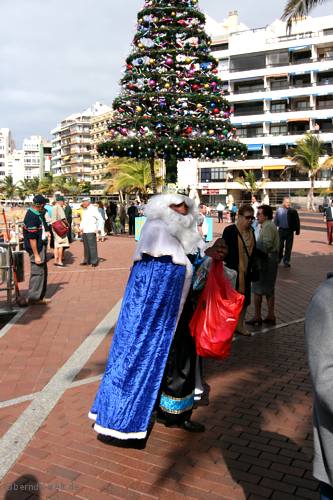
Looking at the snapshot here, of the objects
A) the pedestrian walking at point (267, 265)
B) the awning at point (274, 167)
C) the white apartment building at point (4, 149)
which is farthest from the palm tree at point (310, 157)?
the white apartment building at point (4, 149)

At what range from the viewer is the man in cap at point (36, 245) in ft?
25.6

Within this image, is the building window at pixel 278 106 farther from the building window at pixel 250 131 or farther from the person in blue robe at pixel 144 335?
the person in blue robe at pixel 144 335

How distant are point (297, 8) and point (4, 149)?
174 m

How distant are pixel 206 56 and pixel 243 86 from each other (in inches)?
1962

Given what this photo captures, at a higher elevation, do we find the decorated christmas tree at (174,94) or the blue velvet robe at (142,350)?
the decorated christmas tree at (174,94)

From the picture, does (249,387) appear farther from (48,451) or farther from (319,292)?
(319,292)

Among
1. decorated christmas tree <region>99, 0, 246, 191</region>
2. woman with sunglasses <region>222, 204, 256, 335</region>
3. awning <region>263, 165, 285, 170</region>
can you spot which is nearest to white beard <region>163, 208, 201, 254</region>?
woman with sunglasses <region>222, 204, 256, 335</region>

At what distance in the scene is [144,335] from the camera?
3.37 metres

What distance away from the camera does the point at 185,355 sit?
142 inches

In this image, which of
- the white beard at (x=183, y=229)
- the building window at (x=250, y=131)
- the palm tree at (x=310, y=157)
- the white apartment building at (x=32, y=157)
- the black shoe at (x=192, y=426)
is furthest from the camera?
the white apartment building at (x=32, y=157)

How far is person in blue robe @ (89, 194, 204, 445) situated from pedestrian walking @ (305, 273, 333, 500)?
170cm

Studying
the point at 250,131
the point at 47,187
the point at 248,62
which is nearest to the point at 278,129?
the point at 250,131

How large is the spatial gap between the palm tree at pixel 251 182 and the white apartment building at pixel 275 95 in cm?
70

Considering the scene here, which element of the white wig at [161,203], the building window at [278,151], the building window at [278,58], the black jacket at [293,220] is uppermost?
the building window at [278,58]
